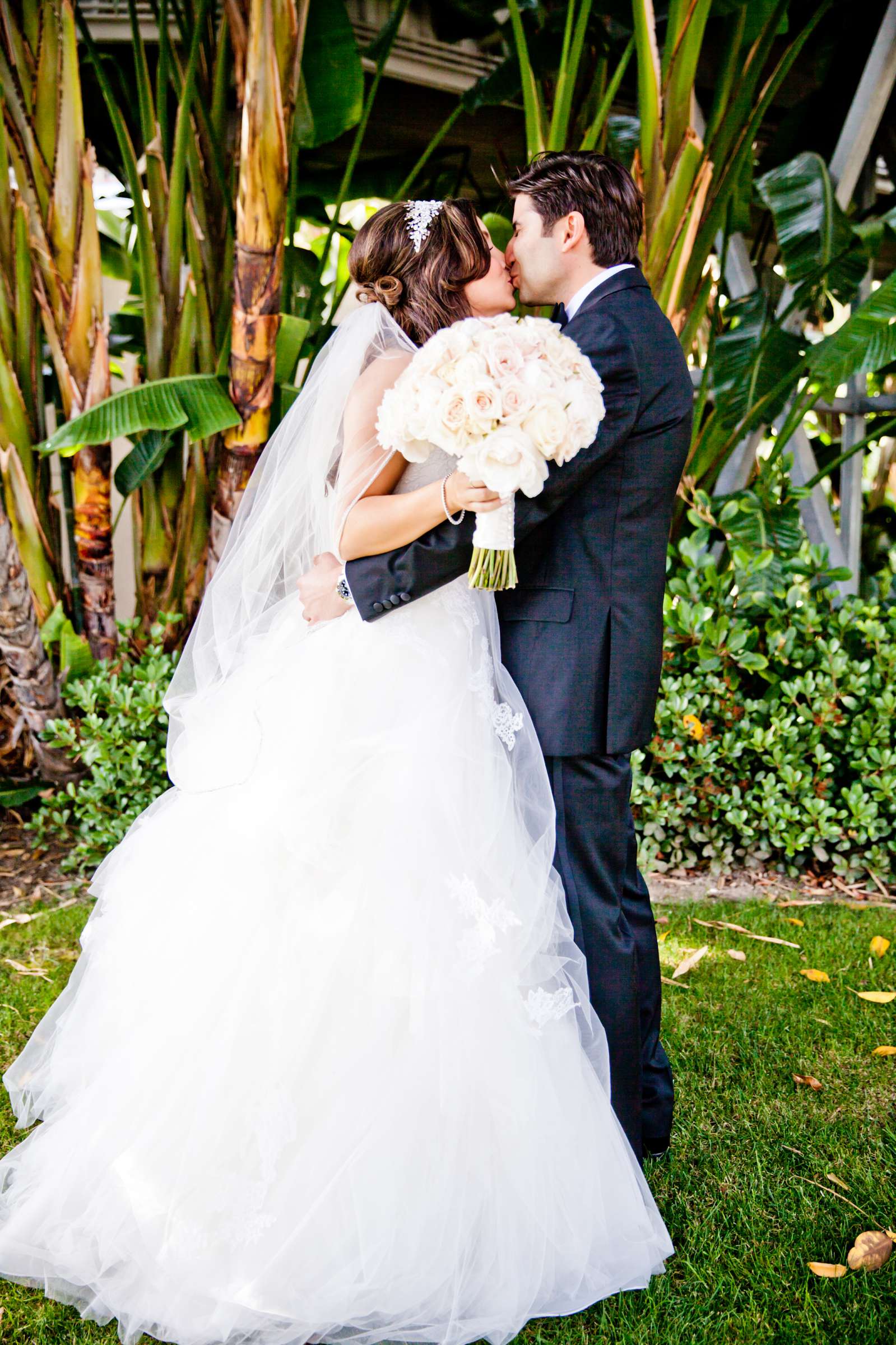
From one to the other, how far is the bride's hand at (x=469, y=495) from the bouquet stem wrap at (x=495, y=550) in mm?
13

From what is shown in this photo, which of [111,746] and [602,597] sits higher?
[602,597]

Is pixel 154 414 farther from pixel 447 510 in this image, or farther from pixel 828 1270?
pixel 828 1270

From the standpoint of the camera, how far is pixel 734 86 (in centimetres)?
402

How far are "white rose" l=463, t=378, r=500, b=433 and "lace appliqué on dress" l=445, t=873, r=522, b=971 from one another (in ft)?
2.72

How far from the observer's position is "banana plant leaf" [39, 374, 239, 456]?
356 cm

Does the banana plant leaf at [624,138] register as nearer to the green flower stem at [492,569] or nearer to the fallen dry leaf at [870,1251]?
the green flower stem at [492,569]

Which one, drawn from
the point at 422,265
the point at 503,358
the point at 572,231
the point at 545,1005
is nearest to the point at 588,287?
the point at 572,231

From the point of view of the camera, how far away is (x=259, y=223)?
11.8ft

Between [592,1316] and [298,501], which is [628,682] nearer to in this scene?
[298,501]

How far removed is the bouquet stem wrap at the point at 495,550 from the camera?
180cm

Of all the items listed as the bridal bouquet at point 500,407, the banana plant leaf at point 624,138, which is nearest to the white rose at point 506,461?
the bridal bouquet at point 500,407

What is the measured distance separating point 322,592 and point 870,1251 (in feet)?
5.49

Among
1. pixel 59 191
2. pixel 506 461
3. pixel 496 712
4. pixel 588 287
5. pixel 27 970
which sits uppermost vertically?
pixel 59 191

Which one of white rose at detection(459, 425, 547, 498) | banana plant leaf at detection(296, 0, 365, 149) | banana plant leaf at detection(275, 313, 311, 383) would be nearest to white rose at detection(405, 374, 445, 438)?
white rose at detection(459, 425, 547, 498)
